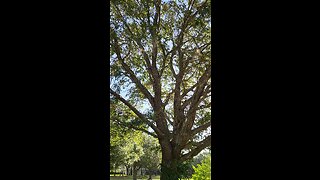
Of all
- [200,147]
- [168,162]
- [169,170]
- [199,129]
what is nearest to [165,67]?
[199,129]

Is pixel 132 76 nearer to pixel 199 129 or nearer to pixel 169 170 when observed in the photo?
pixel 199 129

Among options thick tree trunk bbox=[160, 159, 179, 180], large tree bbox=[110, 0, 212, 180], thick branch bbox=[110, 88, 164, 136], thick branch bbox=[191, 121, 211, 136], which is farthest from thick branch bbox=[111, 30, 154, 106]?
thick tree trunk bbox=[160, 159, 179, 180]

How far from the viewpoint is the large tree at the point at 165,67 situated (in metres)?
4.35

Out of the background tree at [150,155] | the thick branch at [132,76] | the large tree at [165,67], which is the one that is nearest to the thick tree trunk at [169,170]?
the large tree at [165,67]

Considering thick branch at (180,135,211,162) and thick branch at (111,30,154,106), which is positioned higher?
thick branch at (111,30,154,106)

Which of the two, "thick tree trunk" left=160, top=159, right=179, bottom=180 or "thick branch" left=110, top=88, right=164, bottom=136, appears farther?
"thick branch" left=110, top=88, right=164, bottom=136

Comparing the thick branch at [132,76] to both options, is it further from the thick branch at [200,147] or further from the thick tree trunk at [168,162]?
the thick branch at [200,147]

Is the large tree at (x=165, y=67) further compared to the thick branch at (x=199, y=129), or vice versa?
the thick branch at (x=199, y=129)

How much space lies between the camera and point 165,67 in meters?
4.68

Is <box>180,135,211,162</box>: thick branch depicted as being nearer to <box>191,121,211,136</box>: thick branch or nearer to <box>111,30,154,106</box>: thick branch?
<box>191,121,211,136</box>: thick branch

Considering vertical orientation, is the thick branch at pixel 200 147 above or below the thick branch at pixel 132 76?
below

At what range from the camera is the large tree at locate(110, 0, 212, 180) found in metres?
4.35
